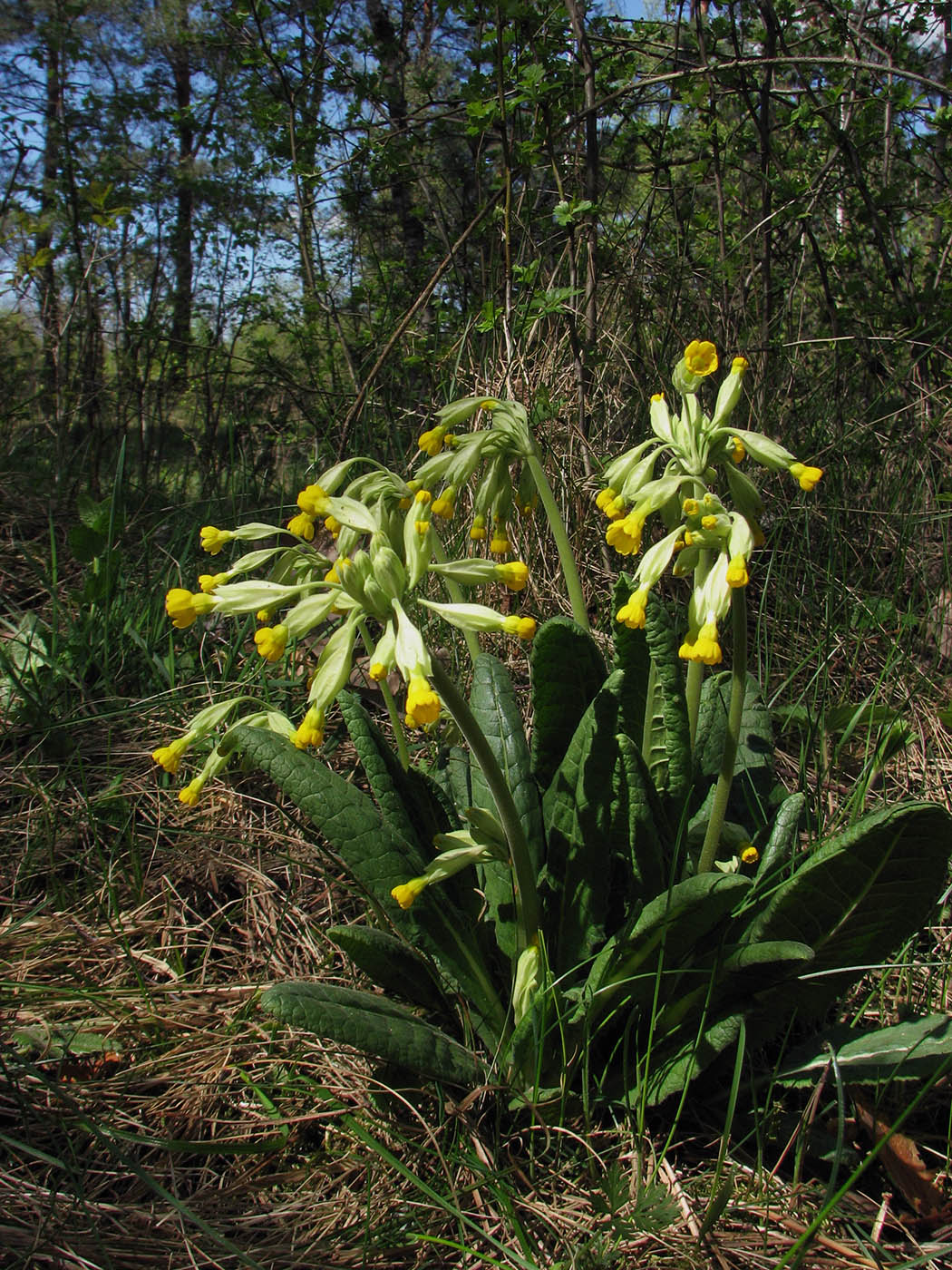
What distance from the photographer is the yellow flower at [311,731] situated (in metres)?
1.30

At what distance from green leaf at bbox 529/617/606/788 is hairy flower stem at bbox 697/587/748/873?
12.5 inches

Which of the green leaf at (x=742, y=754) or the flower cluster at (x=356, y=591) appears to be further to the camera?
the green leaf at (x=742, y=754)

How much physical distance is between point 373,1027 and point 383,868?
315 mm

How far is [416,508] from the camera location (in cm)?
139

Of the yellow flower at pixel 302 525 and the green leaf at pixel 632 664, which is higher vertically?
the yellow flower at pixel 302 525

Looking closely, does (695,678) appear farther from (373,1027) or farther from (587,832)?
(373,1027)

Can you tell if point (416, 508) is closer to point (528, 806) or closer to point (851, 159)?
point (528, 806)

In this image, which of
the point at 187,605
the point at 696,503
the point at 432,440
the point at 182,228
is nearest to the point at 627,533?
the point at 696,503

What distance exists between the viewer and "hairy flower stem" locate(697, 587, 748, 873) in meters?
1.53

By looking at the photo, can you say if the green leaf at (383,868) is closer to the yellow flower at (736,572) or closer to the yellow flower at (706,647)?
the yellow flower at (706,647)

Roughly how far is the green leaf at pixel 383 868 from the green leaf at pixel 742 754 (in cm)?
64

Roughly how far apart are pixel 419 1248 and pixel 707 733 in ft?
3.73

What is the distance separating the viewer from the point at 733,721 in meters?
1.55

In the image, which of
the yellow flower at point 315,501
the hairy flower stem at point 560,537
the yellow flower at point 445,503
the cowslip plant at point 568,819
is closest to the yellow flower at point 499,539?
the cowslip plant at point 568,819
